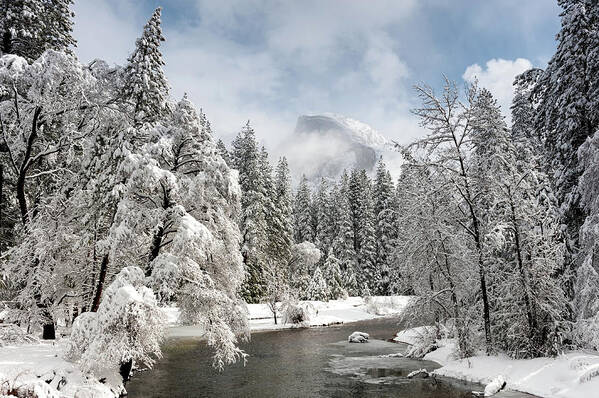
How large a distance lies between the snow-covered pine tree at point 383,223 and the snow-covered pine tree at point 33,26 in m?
50.2

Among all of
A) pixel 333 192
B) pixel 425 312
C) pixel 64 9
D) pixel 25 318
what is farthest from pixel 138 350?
pixel 333 192

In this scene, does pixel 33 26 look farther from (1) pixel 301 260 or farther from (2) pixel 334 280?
(2) pixel 334 280

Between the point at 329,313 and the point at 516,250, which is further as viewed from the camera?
the point at 329,313

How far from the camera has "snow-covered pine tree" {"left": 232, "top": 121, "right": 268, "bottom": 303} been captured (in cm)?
4269

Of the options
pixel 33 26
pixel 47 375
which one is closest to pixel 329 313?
pixel 47 375

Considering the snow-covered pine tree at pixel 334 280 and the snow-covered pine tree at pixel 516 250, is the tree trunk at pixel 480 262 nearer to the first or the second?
the snow-covered pine tree at pixel 516 250

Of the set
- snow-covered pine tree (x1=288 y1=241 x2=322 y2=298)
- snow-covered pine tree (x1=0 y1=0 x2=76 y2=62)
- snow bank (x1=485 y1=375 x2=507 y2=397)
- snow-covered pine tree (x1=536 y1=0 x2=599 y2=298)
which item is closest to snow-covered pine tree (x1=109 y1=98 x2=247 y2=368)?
snow-covered pine tree (x1=0 y1=0 x2=76 y2=62)

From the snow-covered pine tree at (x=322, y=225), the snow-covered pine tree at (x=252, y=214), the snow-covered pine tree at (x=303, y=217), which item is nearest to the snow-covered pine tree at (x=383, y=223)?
the snow-covered pine tree at (x=322, y=225)

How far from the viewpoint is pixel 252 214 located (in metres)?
44.5

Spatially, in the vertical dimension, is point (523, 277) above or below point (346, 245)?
below

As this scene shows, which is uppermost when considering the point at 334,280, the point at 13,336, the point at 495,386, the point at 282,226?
the point at 282,226

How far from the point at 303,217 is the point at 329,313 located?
27.5 meters

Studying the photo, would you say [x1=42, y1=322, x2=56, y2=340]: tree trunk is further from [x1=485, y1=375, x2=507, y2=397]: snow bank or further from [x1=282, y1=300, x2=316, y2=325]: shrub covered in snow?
[x1=282, y1=300, x2=316, y2=325]: shrub covered in snow

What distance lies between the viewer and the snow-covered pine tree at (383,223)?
6238 cm
